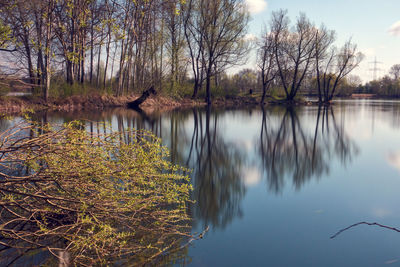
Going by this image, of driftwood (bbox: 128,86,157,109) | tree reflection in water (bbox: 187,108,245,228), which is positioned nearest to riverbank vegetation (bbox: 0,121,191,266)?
tree reflection in water (bbox: 187,108,245,228)

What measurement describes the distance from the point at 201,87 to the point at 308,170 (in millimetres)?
32880

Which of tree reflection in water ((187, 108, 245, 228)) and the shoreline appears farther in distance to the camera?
the shoreline

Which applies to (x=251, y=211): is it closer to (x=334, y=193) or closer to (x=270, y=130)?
(x=334, y=193)

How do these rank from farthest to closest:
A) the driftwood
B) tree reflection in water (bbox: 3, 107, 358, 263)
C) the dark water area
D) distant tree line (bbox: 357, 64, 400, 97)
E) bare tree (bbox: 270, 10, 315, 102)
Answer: distant tree line (bbox: 357, 64, 400, 97)
bare tree (bbox: 270, 10, 315, 102)
the driftwood
tree reflection in water (bbox: 3, 107, 358, 263)
the dark water area

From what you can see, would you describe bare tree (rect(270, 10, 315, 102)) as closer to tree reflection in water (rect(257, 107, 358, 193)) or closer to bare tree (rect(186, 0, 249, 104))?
bare tree (rect(186, 0, 249, 104))

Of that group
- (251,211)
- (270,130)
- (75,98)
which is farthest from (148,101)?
(251,211)

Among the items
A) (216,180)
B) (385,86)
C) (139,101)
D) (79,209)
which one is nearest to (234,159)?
(216,180)

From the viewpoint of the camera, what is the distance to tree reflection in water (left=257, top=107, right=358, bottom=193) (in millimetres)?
7164

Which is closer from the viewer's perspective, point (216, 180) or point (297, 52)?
point (216, 180)

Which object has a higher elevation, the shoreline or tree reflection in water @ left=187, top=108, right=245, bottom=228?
the shoreline

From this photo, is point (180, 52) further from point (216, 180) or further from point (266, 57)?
point (216, 180)

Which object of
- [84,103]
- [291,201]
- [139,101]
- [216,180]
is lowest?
[291,201]

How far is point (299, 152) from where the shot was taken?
10000 mm

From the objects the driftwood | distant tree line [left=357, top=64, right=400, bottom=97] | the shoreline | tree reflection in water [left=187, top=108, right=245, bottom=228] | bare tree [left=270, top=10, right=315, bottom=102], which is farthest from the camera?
distant tree line [left=357, top=64, right=400, bottom=97]
